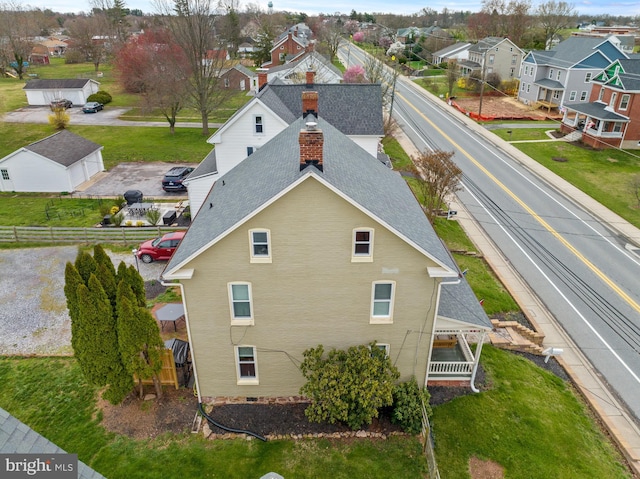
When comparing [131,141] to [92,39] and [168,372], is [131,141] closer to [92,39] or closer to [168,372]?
[168,372]

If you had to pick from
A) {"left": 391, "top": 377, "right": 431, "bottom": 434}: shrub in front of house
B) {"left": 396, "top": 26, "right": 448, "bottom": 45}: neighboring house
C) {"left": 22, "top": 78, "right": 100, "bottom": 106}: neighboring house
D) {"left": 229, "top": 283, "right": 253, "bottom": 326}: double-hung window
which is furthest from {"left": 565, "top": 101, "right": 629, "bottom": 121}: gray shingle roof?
{"left": 396, "top": 26, "right": 448, "bottom": 45}: neighboring house

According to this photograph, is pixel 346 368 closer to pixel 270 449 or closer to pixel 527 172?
pixel 270 449

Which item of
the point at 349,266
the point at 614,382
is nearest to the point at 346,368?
the point at 349,266

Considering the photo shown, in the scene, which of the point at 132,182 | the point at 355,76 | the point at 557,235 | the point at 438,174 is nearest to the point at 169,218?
the point at 132,182

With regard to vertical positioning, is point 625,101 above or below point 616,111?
above

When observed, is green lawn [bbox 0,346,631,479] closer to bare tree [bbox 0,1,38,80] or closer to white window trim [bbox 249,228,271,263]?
white window trim [bbox 249,228,271,263]

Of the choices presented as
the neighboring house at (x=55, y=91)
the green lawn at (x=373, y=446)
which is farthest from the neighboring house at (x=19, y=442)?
the neighboring house at (x=55, y=91)

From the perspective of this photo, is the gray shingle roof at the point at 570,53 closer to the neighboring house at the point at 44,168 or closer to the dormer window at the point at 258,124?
the dormer window at the point at 258,124
